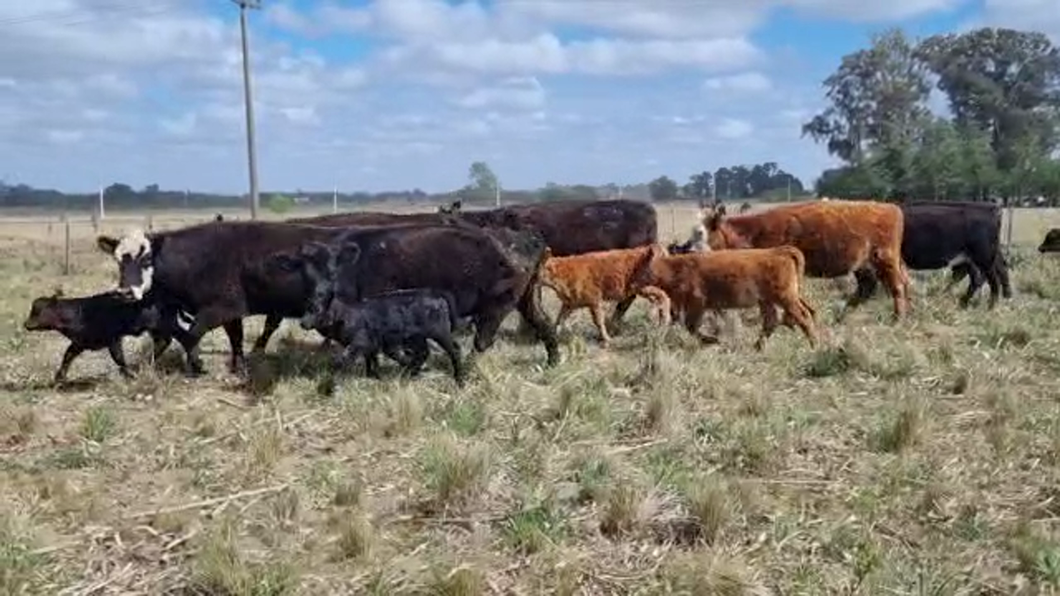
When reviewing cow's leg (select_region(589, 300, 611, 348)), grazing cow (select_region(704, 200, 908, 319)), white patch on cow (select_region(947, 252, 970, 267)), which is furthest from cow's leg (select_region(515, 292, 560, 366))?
white patch on cow (select_region(947, 252, 970, 267))

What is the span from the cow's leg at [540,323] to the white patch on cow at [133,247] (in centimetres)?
330

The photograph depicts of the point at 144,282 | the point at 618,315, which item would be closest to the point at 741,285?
the point at 618,315

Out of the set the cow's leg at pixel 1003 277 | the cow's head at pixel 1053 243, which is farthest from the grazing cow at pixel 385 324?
the cow's head at pixel 1053 243

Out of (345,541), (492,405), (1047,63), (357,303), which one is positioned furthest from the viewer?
(1047,63)

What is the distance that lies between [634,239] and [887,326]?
4.06 metres

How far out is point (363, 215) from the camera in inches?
587

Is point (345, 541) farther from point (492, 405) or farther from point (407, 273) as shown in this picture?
point (407, 273)

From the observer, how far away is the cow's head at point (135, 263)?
34.7 feet

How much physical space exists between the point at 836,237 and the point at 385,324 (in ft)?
21.7

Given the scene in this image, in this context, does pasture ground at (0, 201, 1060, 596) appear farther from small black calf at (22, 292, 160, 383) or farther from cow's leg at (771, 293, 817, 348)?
cow's leg at (771, 293, 817, 348)

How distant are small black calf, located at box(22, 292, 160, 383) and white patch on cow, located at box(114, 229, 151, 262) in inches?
18.1

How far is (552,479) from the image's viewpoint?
6.98 metres

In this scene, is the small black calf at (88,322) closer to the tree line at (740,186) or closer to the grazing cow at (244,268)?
the grazing cow at (244,268)

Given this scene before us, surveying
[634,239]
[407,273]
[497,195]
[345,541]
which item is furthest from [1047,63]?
[345,541]
